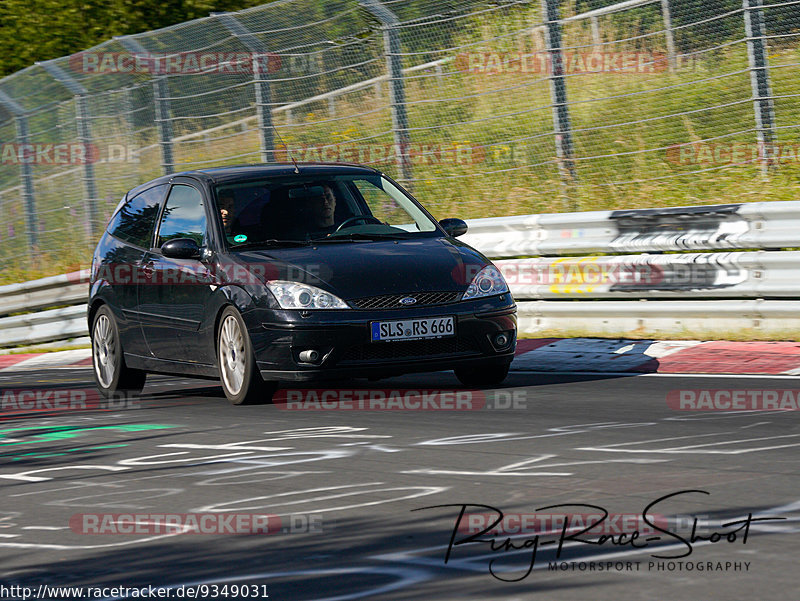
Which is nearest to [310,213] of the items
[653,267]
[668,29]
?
[653,267]

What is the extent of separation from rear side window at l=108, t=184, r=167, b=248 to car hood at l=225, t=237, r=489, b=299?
1587mm

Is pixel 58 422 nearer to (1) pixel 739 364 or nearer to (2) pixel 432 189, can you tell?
(1) pixel 739 364

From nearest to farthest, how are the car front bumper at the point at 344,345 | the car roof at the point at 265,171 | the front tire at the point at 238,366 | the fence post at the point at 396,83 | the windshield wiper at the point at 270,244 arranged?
the car front bumper at the point at 344,345
the front tire at the point at 238,366
the windshield wiper at the point at 270,244
the car roof at the point at 265,171
the fence post at the point at 396,83

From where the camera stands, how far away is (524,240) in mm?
13344

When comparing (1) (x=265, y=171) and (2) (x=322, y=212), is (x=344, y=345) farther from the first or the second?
(1) (x=265, y=171)

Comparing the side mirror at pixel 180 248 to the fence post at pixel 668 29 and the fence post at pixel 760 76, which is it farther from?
the fence post at pixel 668 29

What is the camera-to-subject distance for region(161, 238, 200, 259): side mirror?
33.2 feet

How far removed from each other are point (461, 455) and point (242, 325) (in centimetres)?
279

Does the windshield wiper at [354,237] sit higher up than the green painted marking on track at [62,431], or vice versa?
the windshield wiper at [354,237]

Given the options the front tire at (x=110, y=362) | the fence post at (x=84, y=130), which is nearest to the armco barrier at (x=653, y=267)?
the front tire at (x=110, y=362)

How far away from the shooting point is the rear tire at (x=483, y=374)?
33.1 feet

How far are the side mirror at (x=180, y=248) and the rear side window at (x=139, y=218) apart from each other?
0.96 meters

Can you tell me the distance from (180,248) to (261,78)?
7639 mm

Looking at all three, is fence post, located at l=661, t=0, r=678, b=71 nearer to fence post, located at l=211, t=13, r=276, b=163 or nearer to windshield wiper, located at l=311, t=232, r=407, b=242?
fence post, located at l=211, t=13, r=276, b=163
